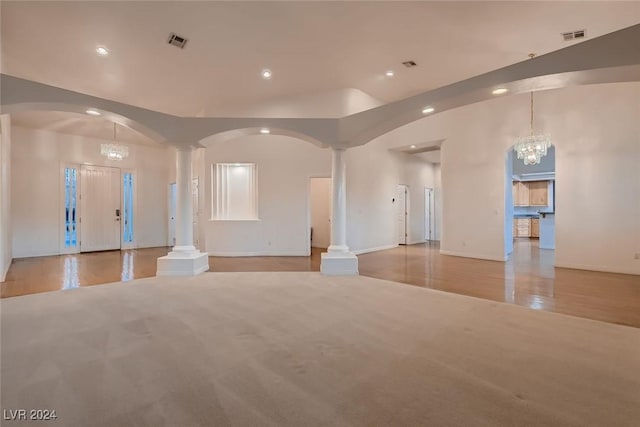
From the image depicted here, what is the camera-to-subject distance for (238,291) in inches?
159

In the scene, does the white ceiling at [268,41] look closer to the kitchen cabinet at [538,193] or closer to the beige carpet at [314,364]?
the beige carpet at [314,364]

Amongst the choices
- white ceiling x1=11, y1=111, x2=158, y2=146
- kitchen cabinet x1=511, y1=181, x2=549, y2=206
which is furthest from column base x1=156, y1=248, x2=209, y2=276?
kitchen cabinet x1=511, y1=181, x2=549, y2=206

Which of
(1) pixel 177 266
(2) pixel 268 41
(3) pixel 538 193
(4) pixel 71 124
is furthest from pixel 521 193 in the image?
(4) pixel 71 124

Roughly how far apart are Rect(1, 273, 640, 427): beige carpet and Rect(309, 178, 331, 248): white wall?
5654mm

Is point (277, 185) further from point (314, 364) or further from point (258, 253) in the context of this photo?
point (314, 364)

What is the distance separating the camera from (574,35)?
4.55m

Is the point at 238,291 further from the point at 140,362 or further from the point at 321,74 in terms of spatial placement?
the point at 321,74

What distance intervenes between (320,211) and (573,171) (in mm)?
6184

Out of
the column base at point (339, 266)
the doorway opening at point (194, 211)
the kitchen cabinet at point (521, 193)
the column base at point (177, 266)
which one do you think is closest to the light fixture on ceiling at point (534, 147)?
the column base at point (339, 266)

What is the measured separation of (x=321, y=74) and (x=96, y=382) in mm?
6222

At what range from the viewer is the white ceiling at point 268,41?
397 centimetres

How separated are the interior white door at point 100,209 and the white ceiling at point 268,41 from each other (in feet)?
9.75

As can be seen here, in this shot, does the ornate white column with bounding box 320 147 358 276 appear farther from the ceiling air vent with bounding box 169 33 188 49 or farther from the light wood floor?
the ceiling air vent with bounding box 169 33 188 49

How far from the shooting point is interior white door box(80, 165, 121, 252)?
8016mm
